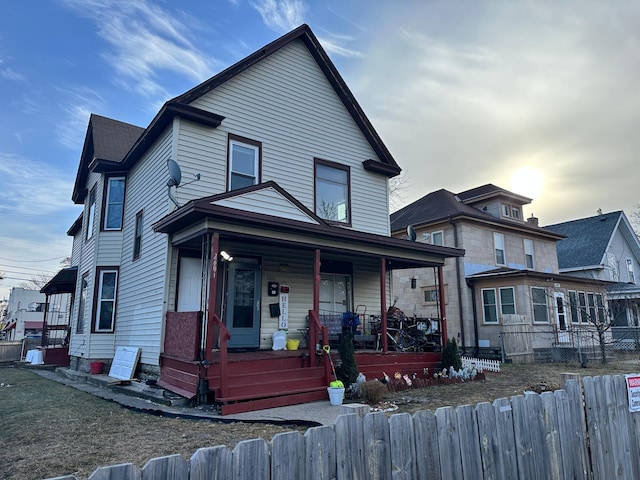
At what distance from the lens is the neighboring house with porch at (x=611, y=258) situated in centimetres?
2675

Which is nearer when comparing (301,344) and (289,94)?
(301,344)

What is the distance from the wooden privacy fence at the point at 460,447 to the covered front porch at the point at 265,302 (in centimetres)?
487

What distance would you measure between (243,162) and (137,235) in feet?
12.3

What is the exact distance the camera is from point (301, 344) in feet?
36.8

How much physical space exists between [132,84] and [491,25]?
1218 cm

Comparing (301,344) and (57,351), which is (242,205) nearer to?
(301,344)

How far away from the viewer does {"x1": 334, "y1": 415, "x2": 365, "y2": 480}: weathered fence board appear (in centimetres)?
227

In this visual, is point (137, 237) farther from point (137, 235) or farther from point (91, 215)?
point (91, 215)

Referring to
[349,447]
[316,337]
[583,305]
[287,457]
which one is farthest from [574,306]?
[287,457]

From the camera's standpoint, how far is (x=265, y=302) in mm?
10867

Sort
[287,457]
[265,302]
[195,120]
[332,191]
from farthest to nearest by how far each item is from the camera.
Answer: [332,191], [265,302], [195,120], [287,457]

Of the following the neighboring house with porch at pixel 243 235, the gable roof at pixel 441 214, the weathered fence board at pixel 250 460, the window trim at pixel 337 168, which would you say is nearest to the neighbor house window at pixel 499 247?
the gable roof at pixel 441 214

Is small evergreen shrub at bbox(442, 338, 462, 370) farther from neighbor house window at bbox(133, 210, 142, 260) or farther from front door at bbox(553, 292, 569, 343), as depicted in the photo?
front door at bbox(553, 292, 569, 343)

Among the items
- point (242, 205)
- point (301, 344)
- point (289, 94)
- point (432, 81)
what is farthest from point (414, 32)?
point (301, 344)
